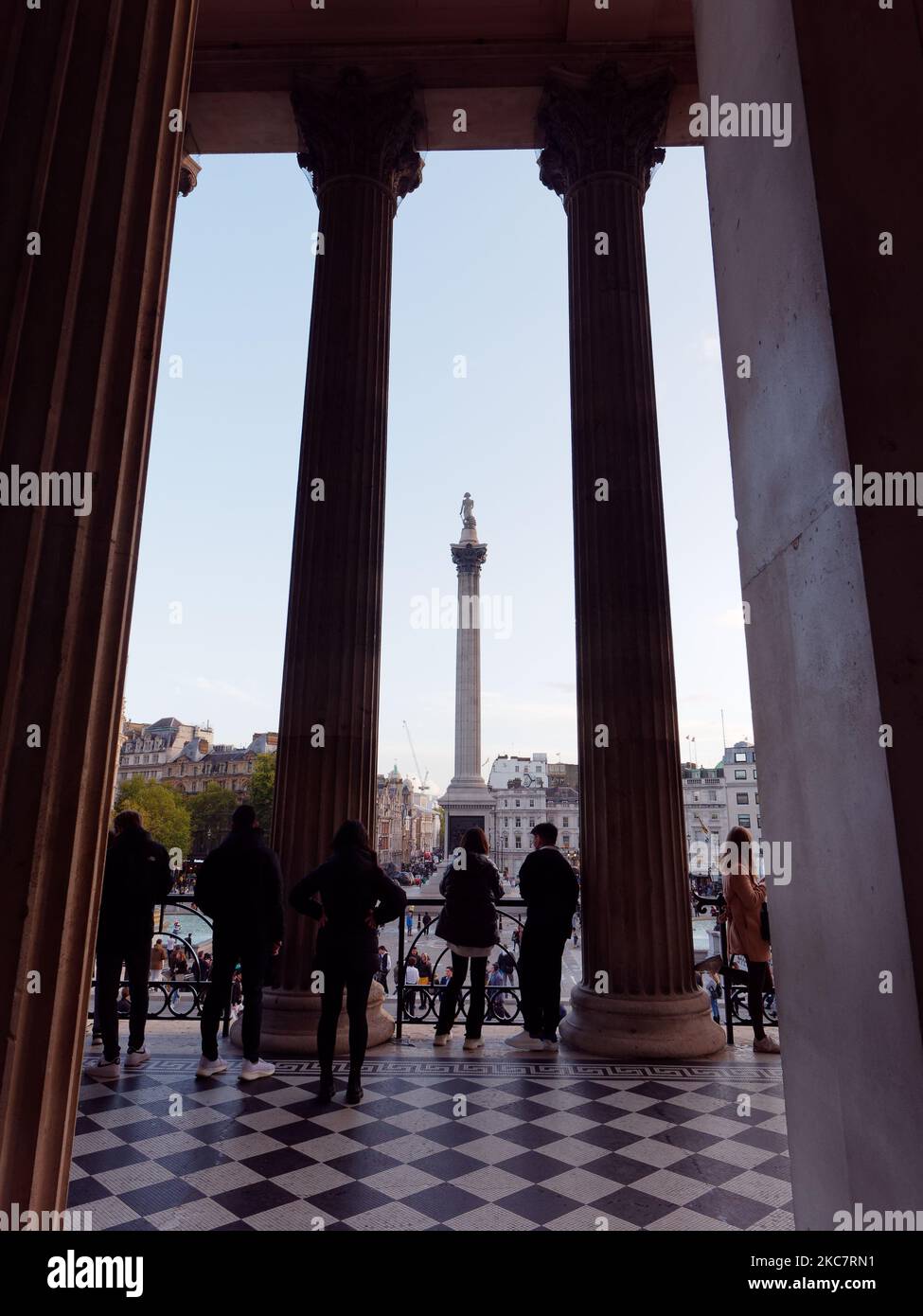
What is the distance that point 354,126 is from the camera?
29.1 ft

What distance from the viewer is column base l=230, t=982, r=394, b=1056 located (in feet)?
21.9

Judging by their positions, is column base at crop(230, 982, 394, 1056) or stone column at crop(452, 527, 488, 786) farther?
stone column at crop(452, 527, 488, 786)

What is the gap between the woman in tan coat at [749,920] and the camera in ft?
23.0

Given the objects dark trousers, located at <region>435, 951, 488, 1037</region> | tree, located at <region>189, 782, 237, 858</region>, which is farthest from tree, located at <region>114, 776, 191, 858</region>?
dark trousers, located at <region>435, 951, 488, 1037</region>

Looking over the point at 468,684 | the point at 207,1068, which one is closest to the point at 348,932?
the point at 207,1068

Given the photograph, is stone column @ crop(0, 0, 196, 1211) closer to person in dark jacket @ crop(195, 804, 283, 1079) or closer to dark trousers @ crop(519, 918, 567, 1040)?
person in dark jacket @ crop(195, 804, 283, 1079)

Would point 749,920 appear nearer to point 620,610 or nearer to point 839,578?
point 620,610

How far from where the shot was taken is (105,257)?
256 cm

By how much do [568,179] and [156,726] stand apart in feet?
304

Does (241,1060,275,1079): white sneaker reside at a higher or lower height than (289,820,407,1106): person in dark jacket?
lower

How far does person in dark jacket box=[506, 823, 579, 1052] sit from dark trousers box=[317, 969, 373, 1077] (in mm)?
1770

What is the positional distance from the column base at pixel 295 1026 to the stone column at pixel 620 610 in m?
1.76

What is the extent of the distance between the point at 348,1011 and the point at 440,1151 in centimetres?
131

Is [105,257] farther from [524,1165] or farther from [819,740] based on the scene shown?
[524,1165]
